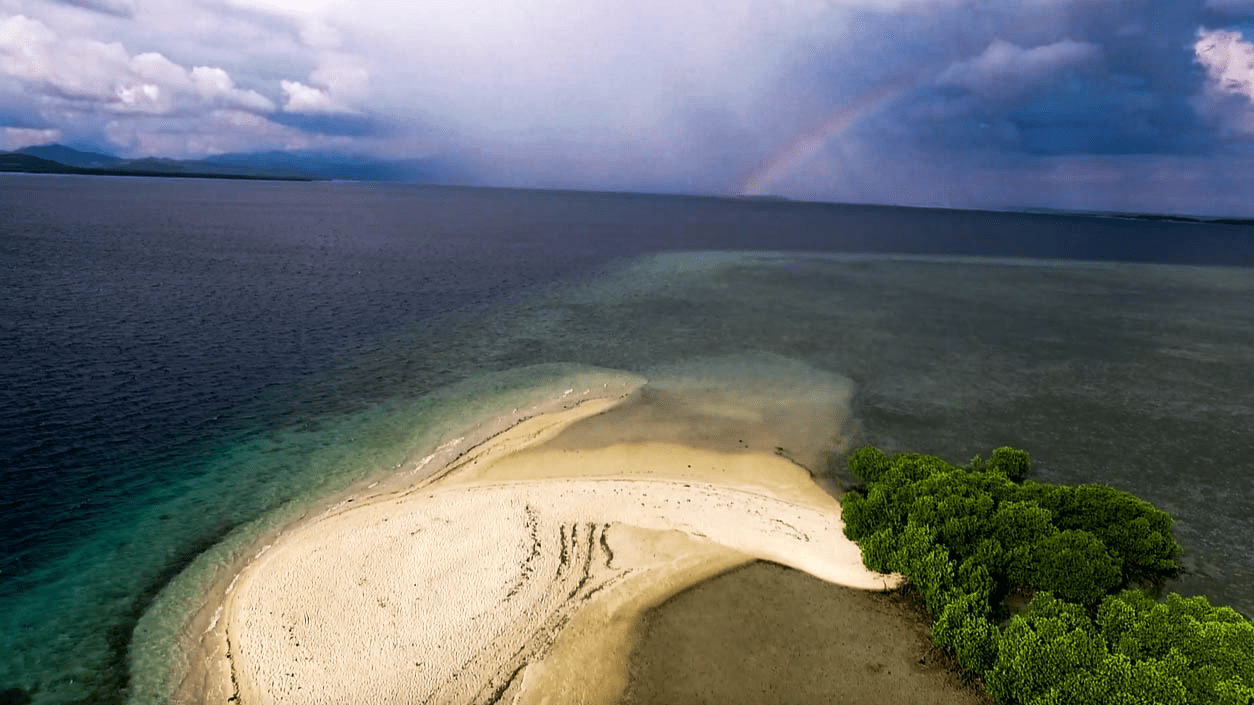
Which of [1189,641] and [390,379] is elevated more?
[1189,641]

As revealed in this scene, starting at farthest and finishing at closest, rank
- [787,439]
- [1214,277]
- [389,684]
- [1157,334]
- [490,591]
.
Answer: [1214,277]
[1157,334]
[787,439]
[490,591]
[389,684]

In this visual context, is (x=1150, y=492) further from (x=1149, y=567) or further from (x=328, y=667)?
(x=328, y=667)

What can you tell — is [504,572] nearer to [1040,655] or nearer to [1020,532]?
[1040,655]

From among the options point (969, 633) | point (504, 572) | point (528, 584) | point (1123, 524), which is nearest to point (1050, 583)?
point (969, 633)

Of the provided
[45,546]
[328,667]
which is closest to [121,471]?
[45,546]

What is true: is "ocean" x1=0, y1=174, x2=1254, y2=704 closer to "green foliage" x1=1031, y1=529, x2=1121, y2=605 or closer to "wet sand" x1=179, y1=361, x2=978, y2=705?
"wet sand" x1=179, y1=361, x2=978, y2=705
